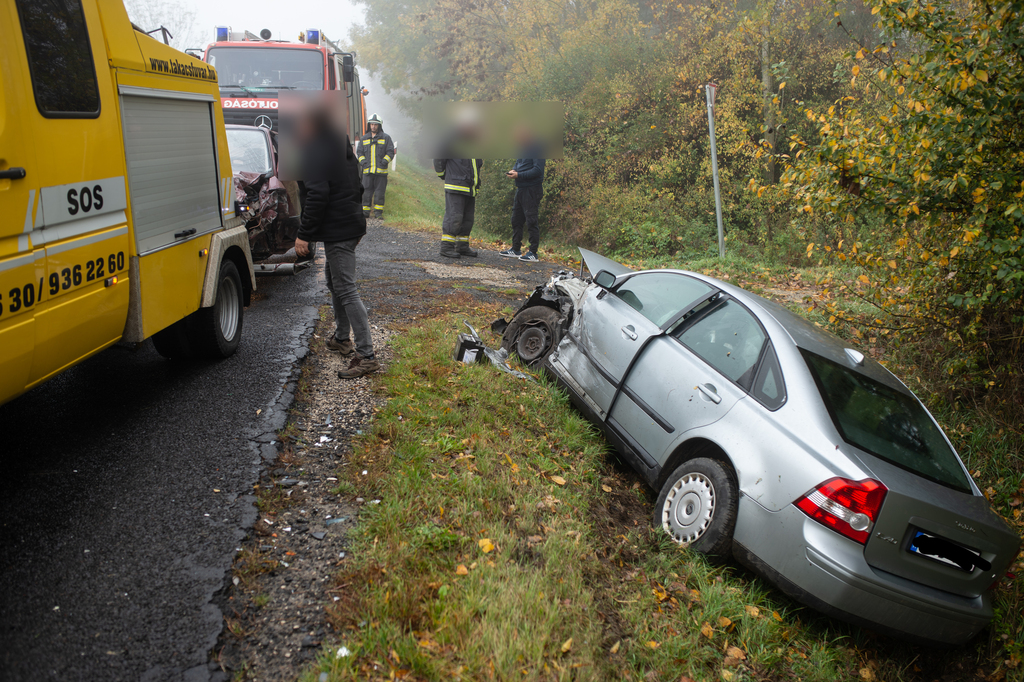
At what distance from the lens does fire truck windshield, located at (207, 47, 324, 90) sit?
38.5ft

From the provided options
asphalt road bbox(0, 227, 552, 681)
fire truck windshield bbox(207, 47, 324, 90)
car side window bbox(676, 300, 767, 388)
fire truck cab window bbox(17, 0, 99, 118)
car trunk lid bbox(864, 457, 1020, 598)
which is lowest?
asphalt road bbox(0, 227, 552, 681)

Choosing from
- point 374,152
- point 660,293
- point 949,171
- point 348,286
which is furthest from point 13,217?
point 374,152

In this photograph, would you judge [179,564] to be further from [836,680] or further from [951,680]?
[951,680]

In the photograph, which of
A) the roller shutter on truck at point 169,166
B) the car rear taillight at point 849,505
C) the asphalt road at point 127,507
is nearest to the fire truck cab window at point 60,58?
the roller shutter on truck at point 169,166

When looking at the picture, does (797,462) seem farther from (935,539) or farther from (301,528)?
(301,528)

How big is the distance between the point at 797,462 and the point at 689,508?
74cm

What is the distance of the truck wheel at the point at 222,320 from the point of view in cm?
506

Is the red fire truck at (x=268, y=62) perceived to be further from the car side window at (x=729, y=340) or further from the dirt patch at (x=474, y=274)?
the car side window at (x=729, y=340)

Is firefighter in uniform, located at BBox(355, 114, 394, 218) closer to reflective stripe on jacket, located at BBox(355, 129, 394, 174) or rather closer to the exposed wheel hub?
reflective stripe on jacket, located at BBox(355, 129, 394, 174)

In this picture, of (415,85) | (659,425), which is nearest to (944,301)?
(659,425)

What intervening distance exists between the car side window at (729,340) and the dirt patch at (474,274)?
17.7 feet

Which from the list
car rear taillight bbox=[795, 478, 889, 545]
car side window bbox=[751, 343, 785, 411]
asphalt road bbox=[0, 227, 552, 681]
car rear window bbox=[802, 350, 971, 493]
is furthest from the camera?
car side window bbox=[751, 343, 785, 411]

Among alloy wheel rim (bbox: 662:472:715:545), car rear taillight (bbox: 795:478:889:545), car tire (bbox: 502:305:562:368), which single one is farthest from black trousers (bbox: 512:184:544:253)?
car rear taillight (bbox: 795:478:889:545)

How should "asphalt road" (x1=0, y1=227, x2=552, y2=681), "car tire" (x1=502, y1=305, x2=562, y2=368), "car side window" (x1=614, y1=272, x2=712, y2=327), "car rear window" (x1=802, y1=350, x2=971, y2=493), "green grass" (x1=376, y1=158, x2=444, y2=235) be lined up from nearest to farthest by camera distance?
"asphalt road" (x1=0, y1=227, x2=552, y2=681) < "car rear window" (x1=802, y1=350, x2=971, y2=493) < "car side window" (x1=614, y1=272, x2=712, y2=327) < "car tire" (x1=502, y1=305, x2=562, y2=368) < "green grass" (x1=376, y1=158, x2=444, y2=235)
